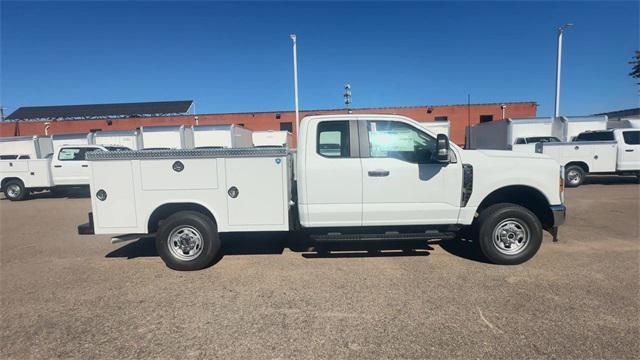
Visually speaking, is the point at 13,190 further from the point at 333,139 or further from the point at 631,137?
the point at 631,137

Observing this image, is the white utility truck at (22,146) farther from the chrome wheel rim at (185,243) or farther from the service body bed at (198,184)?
the chrome wheel rim at (185,243)

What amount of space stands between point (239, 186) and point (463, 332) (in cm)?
315

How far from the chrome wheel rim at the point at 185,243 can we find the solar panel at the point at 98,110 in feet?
118

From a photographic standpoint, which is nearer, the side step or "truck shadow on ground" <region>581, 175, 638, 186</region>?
the side step

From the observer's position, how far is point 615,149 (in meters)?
12.7

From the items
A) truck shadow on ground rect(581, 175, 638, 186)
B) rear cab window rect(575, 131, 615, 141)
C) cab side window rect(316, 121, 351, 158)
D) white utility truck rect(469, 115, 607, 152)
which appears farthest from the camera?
white utility truck rect(469, 115, 607, 152)

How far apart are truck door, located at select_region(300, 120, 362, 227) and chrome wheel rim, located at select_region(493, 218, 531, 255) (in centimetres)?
196

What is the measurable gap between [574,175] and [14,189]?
21.0m

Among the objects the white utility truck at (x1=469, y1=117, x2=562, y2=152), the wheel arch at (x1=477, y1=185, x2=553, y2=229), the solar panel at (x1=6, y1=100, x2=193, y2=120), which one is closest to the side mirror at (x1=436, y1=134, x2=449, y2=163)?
the wheel arch at (x1=477, y1=185, x2=553, y2=229)

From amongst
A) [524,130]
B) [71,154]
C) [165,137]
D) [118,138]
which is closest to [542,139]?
[524,130]

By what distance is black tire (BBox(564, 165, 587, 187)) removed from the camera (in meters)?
12.9

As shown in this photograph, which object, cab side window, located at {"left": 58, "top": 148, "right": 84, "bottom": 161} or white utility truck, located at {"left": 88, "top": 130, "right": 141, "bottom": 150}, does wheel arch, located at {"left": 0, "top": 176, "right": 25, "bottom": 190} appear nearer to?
cab side window, located at {"left": 58, "top": 148, "right": 84, "bottom": 161}

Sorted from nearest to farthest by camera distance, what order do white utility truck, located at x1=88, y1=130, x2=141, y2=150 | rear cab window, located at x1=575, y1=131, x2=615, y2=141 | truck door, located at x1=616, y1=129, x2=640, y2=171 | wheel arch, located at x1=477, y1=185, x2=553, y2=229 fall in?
wheel arch, located at x1=477, y1=185, x2=553, y2=229 → truck door, located at x1=616, y1=129, x2=640, y2=171 → rear cab window, located at x1=575, y1=131, x2=615, y2=141 → white utility truck, located at x1=88, y1=130, x2=141, y2=150

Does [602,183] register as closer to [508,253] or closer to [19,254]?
[508,253]
